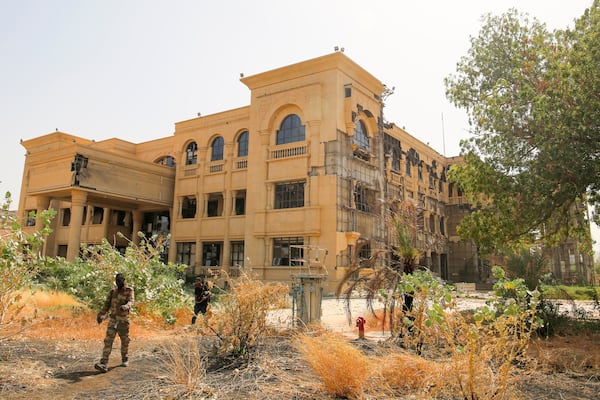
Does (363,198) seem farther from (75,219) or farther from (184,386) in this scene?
(184,386)

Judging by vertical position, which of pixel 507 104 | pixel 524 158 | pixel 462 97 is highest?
pixel 462 97

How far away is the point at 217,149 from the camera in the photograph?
31.5 meters

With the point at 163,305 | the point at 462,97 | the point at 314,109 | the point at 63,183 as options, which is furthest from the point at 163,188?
the point at 462,97

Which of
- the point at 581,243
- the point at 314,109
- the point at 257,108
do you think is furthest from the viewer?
the point at 257,108

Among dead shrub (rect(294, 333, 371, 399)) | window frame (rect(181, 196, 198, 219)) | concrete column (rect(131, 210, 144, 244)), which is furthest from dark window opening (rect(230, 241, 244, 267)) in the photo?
dead shrub (rect(294, 333, 371, 399))

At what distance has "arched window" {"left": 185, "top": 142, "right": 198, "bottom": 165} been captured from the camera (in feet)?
107

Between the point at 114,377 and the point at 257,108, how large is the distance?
23144 mm

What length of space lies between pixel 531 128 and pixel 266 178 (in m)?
16.9

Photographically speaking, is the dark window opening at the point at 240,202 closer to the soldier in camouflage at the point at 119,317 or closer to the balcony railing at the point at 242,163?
the balcony railing at the point at 242,163

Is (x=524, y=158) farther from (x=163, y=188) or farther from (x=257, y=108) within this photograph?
(x=163, y=188)

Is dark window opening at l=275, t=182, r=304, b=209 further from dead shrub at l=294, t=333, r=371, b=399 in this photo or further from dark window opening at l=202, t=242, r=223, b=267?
dead shrub at l=294, t=333, r=371, b=399

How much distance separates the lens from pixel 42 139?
129 feet

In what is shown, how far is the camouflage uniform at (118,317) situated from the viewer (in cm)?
757

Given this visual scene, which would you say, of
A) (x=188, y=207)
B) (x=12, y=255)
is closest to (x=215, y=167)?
(x=188, y=207)
